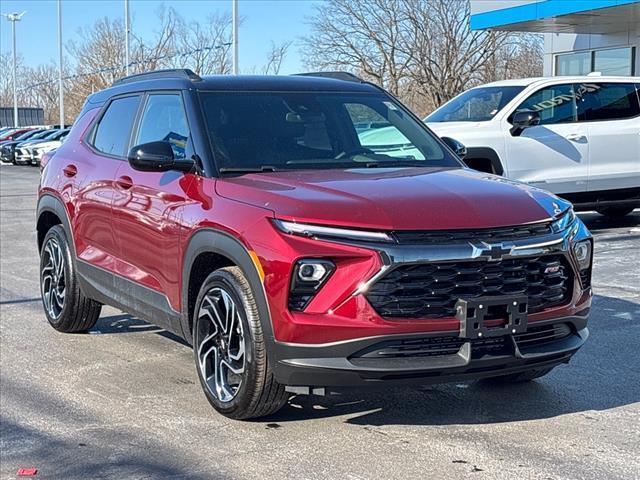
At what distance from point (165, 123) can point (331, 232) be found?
198cm

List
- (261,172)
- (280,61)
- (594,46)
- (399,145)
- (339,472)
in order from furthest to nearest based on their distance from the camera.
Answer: (280,61)
(594,46)
(399,145)
(261,172)
(339,472)

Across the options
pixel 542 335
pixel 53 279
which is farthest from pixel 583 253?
pixel 53 279

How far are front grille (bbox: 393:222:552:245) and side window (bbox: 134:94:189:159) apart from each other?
1738 mm

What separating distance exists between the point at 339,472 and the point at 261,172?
1800mm

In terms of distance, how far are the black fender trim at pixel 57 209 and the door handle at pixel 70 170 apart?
21cm

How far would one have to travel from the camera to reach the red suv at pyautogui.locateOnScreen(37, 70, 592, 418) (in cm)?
426

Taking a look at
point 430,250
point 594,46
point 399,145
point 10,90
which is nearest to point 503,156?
point 399,145

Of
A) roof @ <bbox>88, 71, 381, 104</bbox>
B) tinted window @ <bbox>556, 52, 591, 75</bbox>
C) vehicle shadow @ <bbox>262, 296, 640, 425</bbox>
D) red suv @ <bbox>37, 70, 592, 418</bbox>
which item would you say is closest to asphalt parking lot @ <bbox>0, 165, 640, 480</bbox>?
vehicle shadow @ <bbox>262, 296, 640, 425</bbox>

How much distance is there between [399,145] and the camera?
588cm

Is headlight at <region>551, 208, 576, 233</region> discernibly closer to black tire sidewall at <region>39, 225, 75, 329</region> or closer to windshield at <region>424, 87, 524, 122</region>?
black tire sidewall at <region>39, 225, 75, 329</region>

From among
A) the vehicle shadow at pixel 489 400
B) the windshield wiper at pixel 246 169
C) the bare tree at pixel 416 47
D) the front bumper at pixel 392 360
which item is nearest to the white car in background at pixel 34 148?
the bare tree at pixel 416 47

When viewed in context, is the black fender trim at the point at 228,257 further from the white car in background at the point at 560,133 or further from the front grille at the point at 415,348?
the white car in background at the point at 560,133

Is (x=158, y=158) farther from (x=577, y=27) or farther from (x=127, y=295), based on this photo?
(x=577, y=27)

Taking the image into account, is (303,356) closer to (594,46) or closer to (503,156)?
(503,156)
